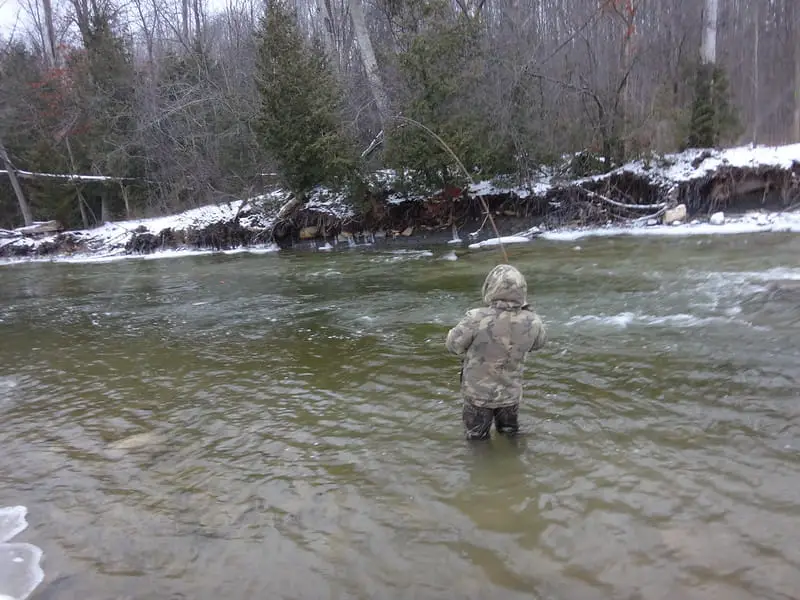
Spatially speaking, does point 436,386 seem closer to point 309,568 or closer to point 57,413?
point 309,568

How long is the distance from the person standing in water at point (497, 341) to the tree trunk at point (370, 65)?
1717cm

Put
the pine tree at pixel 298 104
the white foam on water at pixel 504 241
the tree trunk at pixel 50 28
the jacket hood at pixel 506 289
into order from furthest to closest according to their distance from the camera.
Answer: the tree trunk at pixel 50 28, the pine tree at pixel 298 104, the white foam on water at pixel 504 241, the jacket hood at pixel 506 289

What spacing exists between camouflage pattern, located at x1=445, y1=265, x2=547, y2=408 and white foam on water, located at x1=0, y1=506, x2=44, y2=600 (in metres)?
3.03

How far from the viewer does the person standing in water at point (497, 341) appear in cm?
442

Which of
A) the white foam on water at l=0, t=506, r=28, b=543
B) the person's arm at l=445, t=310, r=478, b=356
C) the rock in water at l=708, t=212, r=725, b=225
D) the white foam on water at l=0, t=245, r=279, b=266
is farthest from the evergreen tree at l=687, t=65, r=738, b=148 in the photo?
the white foam on water at l=0, t=506, r=28, b=543

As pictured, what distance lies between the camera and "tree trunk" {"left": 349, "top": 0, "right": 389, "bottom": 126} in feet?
68.2

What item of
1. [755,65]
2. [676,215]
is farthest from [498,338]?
[755,65]

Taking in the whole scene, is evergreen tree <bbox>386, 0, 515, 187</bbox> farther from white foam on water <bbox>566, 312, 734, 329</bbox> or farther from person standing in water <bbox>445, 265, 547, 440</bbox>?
person standing in water <bbox>445, 265, 547, 440</bbox>

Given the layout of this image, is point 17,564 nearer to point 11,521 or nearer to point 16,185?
point 11,521

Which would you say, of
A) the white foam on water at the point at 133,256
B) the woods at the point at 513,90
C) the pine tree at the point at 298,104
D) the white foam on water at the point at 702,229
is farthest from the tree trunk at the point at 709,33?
the white foam on water at the point at 133,256

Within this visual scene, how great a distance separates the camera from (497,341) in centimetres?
443

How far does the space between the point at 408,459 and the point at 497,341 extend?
1190 mm

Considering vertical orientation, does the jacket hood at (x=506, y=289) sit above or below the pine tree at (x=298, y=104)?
below

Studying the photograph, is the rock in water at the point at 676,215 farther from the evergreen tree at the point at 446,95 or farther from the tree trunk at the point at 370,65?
the tree trunk at the point at 370,65
